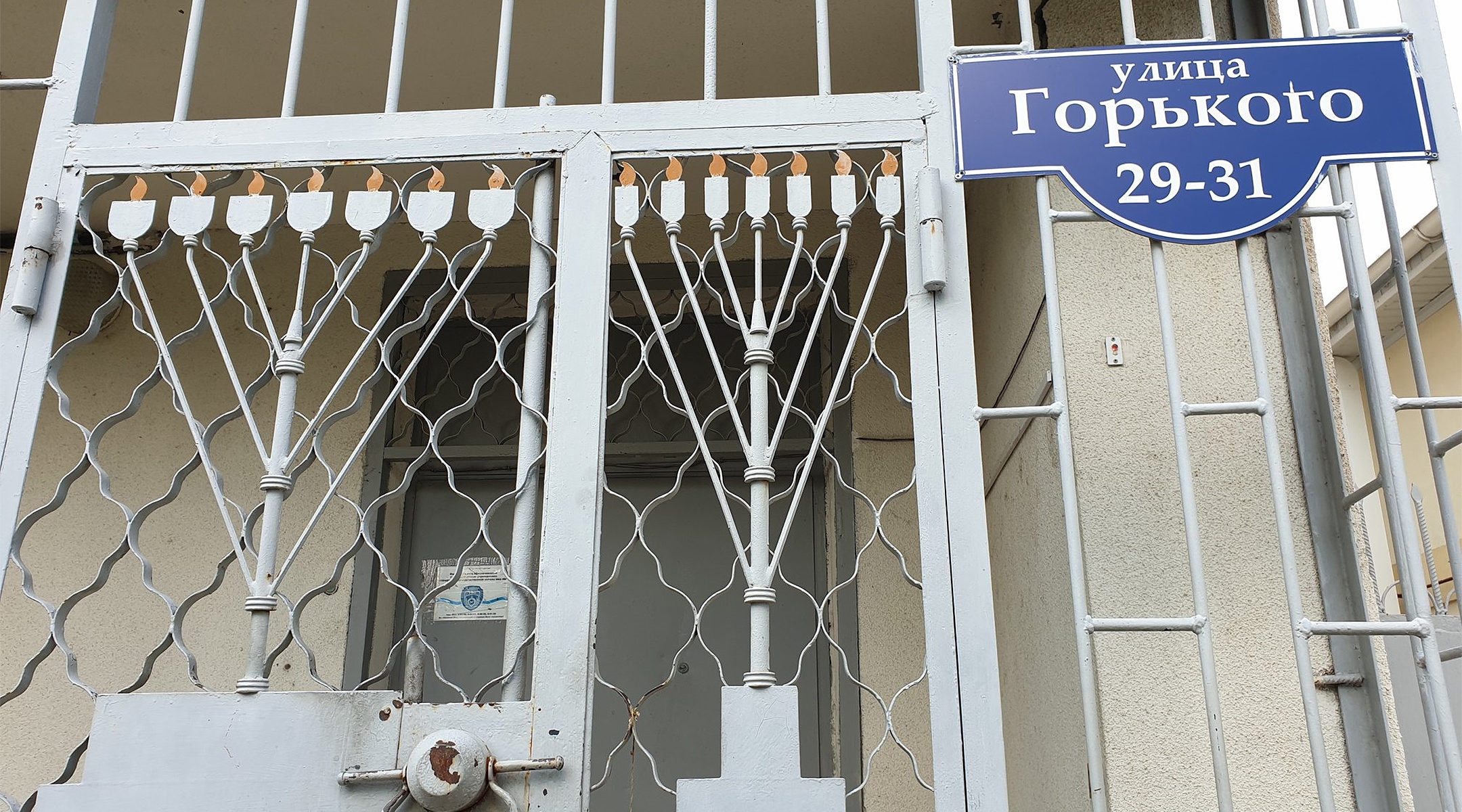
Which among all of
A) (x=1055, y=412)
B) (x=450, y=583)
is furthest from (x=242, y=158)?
(x=1055, y=412)

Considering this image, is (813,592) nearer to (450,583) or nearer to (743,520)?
(743,520)

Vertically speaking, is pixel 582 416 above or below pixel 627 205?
below

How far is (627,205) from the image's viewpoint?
211 cm

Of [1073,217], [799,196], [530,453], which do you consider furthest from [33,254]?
[1073,217]

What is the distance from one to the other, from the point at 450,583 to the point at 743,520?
2.19m

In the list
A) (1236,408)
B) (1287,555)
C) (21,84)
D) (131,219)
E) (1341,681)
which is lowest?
(1341,681)

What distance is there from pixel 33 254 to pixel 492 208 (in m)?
0.88

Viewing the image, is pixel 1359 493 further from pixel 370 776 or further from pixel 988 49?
pixel 370 776

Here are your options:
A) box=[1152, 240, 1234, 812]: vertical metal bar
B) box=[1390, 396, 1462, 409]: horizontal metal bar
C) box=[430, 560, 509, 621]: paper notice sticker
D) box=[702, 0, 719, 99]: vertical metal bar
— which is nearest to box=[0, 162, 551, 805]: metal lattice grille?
box=[430, 560, 509, 621]: paper notice sticker

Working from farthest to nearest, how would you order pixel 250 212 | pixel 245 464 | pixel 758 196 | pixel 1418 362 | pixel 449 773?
1. pixel 245 464
2. pixel 250 212
3. pixel 758 196
4. pixel 1418 362
5. pixel 449 773

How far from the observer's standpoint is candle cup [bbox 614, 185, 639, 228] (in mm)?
2098

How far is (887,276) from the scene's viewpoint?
412 cm

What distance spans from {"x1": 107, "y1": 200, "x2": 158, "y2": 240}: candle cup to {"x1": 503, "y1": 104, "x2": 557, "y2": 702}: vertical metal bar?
0.77 metres

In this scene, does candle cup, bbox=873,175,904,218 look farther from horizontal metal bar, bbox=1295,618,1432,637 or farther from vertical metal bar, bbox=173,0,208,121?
vertical metal bar, bbox=173,0,208,121
